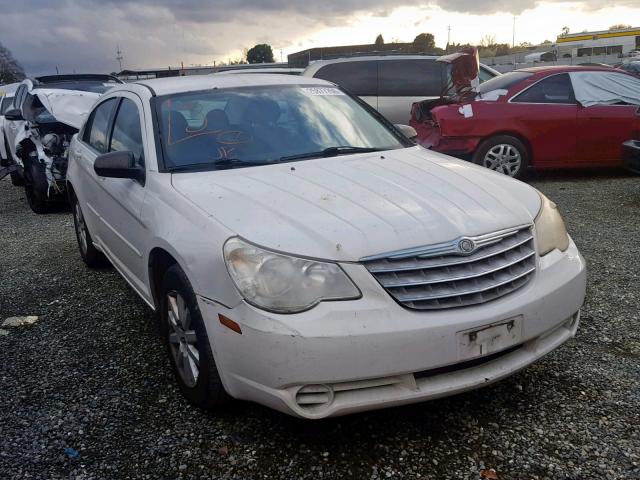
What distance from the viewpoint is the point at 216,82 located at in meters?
3.99

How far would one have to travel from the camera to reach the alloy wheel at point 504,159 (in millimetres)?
7977

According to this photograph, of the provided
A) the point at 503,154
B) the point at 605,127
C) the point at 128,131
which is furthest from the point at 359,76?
the point at 128,131

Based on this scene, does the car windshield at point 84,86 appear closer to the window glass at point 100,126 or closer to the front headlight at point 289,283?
the window glass at point 100,126

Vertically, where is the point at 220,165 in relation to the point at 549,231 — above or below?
above

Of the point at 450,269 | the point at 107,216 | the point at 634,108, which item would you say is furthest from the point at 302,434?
the point at 634,108

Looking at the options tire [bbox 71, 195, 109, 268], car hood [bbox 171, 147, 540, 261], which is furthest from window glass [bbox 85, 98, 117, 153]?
car hood [bbox 171, 147, 540, 261]

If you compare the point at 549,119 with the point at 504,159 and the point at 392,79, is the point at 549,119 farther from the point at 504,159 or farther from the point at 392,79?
the point at 392,79

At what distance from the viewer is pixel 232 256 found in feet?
7.96

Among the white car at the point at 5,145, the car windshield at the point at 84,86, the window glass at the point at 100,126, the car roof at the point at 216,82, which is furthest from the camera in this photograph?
the white car at the point at 5,145

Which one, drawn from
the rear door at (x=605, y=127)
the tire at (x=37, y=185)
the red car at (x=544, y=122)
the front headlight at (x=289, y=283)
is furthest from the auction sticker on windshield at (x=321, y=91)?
the tire at (x=37, y=185)

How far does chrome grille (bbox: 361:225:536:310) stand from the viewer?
2.35m

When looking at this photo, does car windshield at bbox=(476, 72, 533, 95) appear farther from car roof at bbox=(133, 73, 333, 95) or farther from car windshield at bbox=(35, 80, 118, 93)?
car windshield at bbox=(35, 80, 118, 93)

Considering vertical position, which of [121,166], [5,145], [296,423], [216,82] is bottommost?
[296,423]

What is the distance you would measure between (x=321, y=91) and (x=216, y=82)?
0.70 m
